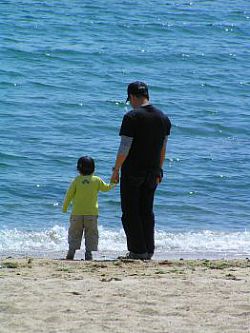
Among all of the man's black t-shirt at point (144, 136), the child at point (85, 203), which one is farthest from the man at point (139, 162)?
the child at point (85, 203)

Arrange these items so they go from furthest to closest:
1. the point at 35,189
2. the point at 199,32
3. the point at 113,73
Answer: the point at 199,32
the point at 113,73
the point at 35,189

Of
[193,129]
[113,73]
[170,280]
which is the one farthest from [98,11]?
[170,280]

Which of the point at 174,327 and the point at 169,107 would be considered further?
the point at 169,107

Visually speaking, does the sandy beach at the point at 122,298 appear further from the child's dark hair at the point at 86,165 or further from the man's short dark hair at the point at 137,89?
the man's short dark hair at the point at 137,89

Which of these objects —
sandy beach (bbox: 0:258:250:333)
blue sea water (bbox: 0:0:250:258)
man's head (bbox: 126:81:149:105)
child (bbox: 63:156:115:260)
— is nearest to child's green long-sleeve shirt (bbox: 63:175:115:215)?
child (bbox: 63:156:115:260)

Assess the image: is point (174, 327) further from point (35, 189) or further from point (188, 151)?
point (188, 151)

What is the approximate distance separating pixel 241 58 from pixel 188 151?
32.5 feet

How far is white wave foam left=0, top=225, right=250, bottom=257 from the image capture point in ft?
36.2

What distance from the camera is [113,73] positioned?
74.4 ft

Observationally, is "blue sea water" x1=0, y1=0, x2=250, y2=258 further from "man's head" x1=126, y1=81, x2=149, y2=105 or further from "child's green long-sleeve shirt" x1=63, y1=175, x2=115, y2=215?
"man's head" x1=126, y1=81, x2=149, y2=105

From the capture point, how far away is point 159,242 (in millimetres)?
11500

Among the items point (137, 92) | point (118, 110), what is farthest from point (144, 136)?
point (118, 110)

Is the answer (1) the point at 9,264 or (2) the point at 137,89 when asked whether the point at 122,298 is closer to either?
(1) the point at 9,264

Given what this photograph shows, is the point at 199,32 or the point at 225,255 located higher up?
the point at 199,32
